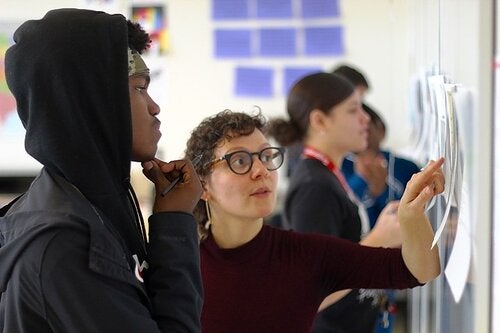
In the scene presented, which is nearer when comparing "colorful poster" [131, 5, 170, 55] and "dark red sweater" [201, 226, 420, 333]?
"dark red sweater" [201, 226, 420, 333]

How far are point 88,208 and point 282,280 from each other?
51cm

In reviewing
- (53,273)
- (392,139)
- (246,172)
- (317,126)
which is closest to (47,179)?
(53,273)

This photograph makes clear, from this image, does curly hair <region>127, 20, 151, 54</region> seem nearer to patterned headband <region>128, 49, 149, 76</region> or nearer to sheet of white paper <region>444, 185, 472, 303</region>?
patterned headband <region>128, 49, 149, 76</region>

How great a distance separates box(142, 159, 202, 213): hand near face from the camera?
1.06m

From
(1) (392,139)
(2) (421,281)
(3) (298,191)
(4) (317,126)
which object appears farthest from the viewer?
(1) (392,139)

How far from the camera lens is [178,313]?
0.98m

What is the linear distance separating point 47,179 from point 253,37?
380 cm

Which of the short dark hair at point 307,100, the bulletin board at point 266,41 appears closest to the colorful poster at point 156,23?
the bulletin board at point 266,41

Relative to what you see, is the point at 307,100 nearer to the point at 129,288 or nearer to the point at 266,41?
the point at 129,288

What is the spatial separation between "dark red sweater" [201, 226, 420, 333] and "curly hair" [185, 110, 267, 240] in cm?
13

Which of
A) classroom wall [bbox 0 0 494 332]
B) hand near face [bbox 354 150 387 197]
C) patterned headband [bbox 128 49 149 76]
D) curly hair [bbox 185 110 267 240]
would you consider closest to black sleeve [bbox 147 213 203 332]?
patterned headband [bbox 128 49 149 76]

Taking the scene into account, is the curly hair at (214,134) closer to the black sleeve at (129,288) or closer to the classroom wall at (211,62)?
the black sleeve at (129,288)

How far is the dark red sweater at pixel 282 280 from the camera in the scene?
1.34 meters

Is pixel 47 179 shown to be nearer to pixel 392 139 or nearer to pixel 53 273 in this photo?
pixel 53 273
